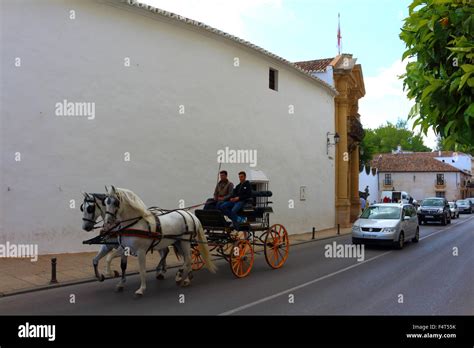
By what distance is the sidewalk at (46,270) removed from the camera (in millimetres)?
8242

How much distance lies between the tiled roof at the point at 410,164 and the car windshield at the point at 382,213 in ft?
160

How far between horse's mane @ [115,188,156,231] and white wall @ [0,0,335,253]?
16.7ft

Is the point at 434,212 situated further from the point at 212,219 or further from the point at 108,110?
the point at 108,110

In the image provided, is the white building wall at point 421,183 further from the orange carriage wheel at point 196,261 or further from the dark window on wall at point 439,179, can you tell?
the orange carriage wheel at point 196,261

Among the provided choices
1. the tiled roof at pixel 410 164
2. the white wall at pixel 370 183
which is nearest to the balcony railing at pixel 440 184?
the tiled roof at pixel 410 164

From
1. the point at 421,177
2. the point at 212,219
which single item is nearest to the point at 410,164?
the point at 421,177

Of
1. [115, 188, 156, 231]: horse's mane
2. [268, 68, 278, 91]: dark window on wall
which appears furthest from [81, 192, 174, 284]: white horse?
[268, 68, 278, 91]: dark window on wall

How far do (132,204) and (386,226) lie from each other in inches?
381

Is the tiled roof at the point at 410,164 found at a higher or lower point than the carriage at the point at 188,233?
higher
